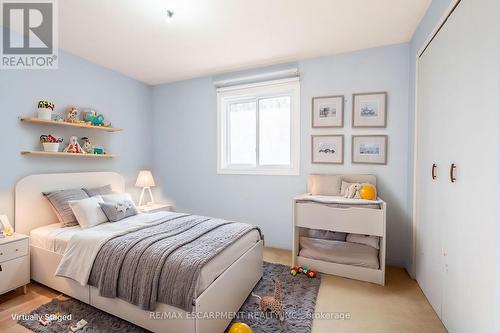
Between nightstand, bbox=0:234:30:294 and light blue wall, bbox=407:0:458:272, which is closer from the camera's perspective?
light blue wall, bbox=407:0:458:272

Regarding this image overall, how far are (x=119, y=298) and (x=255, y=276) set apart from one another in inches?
43.9

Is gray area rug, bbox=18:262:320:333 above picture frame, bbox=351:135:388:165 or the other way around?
the other way around

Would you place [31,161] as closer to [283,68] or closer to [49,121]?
[49,121]

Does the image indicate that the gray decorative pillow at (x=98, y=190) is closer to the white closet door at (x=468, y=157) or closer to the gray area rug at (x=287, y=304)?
the gray area rug at (x=287, y=304)

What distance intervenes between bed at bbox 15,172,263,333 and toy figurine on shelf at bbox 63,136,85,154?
11.3 inches

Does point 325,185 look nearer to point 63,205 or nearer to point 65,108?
point 63,205

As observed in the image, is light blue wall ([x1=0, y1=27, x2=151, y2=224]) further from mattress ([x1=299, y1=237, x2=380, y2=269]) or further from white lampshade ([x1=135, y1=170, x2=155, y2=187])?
mattress ([x1=299, y1=237, x2=380, y2=269])

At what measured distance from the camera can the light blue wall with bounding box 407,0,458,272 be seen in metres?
1.79

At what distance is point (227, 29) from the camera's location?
89.9 inches

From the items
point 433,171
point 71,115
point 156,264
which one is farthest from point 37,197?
point 433,171

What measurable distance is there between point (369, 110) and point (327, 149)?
638 mm

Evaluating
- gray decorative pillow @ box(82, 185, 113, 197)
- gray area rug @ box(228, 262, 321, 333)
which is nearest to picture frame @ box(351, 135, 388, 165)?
gray area rug @ box(228, 262, 321, 333)

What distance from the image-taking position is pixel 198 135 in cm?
362

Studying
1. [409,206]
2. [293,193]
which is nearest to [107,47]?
[293,193]
